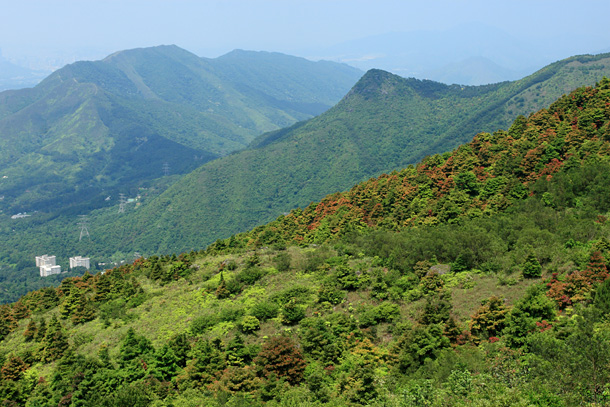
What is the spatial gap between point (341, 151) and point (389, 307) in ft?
409

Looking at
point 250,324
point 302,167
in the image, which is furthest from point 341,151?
point 250,324

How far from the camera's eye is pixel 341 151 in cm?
15538

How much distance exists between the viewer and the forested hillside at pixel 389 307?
24391mm

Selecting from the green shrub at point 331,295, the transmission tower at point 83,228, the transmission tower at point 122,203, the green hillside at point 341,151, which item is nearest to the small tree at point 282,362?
the green shrub at point 331,295

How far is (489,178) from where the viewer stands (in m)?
51.9

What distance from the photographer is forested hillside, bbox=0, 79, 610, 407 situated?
24391 millimetres

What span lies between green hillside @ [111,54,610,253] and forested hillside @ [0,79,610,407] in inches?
3083

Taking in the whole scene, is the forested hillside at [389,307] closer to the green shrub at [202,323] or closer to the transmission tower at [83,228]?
the green shrub at [202,323]

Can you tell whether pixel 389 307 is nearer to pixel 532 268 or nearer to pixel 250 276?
pixel 532 268

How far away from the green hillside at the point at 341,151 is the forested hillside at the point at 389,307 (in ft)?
257

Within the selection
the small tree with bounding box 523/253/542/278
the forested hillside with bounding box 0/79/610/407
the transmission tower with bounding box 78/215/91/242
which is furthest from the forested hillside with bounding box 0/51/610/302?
the small tree with bounding box 523/253/542/278

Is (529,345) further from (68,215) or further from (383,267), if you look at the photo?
(68,215)

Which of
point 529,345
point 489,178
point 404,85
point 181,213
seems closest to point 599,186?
point 489,178

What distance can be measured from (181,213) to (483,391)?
132954mm
